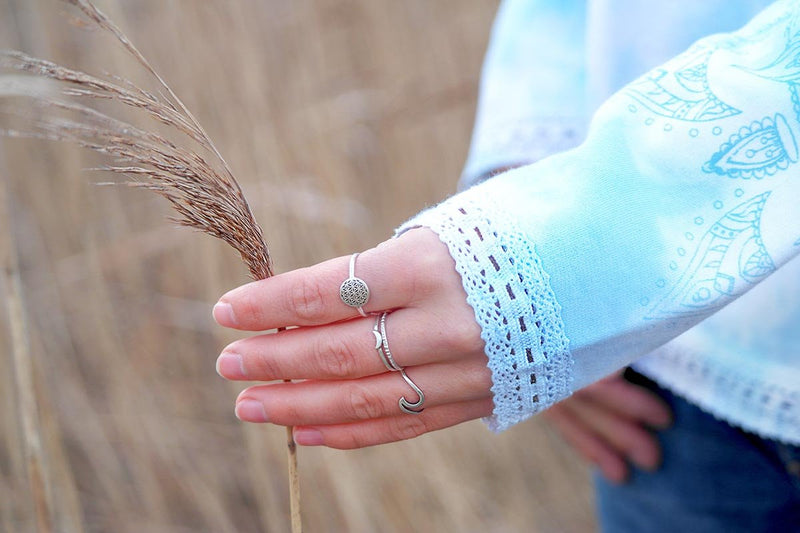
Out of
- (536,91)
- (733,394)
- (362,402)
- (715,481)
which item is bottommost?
(715,481)

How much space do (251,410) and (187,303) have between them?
1277 mm

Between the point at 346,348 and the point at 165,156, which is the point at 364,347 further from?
the point at 165,156

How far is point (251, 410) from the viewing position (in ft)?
1.76

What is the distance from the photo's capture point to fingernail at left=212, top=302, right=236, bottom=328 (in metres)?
0.50

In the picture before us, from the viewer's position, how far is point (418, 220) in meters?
0.50

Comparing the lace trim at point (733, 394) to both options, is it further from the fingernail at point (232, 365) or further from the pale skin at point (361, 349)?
the fingernail at point (232, 365)

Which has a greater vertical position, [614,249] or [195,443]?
[614,249]

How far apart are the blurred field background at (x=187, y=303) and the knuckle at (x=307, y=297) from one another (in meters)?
1.03

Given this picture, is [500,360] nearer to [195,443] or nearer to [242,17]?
[195,443]

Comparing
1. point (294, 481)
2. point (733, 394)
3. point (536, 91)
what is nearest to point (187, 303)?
point (536, 91)

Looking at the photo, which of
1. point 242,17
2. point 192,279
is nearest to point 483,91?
point 242,17

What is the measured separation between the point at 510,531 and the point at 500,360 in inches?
57.3

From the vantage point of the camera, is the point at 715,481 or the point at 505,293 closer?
the point at 505,293

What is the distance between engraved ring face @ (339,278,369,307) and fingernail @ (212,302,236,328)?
0.09 meters
